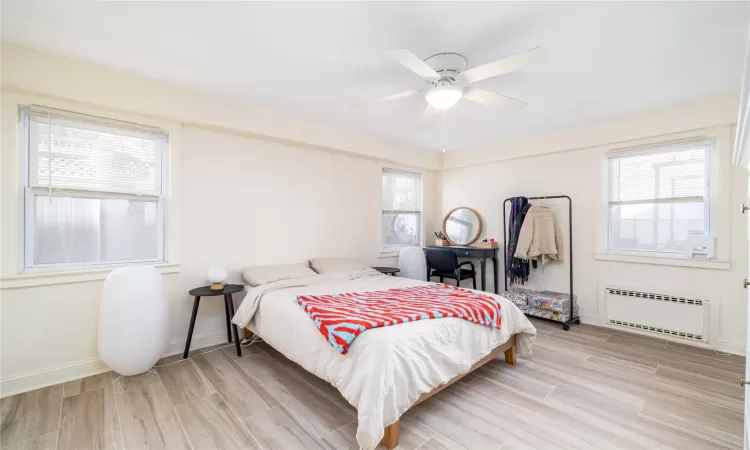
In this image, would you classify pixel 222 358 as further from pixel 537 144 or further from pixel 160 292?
pixel 537 144

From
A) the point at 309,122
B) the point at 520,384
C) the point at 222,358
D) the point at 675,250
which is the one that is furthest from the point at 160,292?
the point at 675,250

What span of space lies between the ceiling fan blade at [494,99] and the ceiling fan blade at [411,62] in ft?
1.28

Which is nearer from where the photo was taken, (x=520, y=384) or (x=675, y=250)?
(x=520, y=384)

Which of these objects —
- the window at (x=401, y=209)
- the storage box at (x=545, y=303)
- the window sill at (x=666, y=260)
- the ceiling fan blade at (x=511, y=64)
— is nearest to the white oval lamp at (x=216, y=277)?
the window at (x=401, y=209)

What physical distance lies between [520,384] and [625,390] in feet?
2.39

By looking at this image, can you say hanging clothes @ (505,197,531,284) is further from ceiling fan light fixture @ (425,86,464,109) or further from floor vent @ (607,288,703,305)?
ceiling fan light fixture @ (425,86,464,109)

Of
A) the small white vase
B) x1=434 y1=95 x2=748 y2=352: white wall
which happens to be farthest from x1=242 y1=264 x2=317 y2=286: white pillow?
x1=434 y1=95 x2=748 y2=352: white wall

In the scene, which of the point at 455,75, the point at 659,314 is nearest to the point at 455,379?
the point at 455,75

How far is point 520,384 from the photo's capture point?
7.85 ft

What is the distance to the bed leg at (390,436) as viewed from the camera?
1708 millimetres

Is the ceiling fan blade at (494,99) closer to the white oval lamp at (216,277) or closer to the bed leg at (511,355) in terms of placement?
the bed leg at (511,355)

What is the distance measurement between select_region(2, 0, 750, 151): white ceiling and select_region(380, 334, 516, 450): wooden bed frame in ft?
7.26

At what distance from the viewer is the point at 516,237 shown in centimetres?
422

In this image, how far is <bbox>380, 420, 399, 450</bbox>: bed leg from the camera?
5.60 feet
